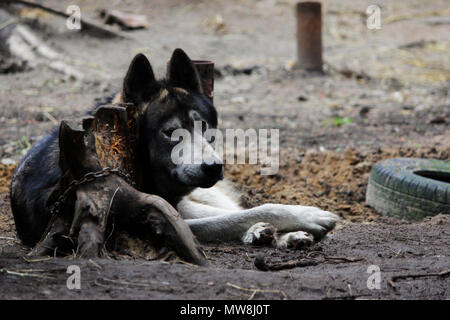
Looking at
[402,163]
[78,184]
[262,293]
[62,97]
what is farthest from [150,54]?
[262,293]

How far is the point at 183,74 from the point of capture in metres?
4.68

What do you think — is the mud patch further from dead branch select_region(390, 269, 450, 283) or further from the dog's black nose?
dead branch select_region(390, 269, 450, 283)

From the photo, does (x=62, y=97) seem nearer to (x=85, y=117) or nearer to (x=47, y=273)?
(x=85, y=117)

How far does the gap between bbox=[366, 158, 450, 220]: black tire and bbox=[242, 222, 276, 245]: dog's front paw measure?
5.42 ft

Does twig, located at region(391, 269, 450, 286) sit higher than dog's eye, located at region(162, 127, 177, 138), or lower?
lower

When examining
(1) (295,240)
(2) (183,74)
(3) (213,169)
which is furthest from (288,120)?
(3) (213,169)

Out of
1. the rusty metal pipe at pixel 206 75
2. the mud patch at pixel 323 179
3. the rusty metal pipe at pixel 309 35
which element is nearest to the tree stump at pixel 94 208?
the rusty metal pipe at pixel 206 75

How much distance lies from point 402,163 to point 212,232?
242cm

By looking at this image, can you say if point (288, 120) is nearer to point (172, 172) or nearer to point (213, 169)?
point (172, 172)

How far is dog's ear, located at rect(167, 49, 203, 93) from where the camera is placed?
4.62 meters

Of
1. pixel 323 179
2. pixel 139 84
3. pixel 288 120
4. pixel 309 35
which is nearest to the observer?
pixel 139 84

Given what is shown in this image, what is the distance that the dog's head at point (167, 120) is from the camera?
14.2 ft

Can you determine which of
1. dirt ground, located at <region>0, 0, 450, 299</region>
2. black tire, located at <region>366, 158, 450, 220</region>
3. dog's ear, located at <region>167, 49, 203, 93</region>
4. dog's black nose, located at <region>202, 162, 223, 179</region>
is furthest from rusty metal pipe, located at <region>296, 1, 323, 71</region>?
dog's black nose, located at <region>202, 162, 223, 179</region>

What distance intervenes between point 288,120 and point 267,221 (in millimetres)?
5140
